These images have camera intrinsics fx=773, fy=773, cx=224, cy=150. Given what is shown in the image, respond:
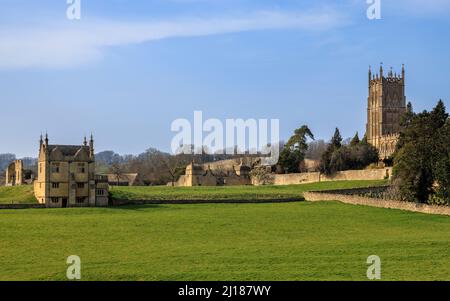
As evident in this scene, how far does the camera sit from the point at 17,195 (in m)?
73.8

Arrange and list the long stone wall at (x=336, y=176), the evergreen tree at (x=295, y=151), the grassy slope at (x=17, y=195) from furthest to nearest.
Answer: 1. the evergreen tree at (x=295, y=151)
2. the long stone wall at (x=336, y=176)
3. the grassy slope at (x=17, y=195)

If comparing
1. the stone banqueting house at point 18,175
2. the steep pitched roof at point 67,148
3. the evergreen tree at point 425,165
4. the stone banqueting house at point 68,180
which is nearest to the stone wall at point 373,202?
the evergreen tree at point 425,165

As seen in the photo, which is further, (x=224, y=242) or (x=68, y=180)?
(x=68, y=180)

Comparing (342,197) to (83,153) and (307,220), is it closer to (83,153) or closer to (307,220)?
(307,220)

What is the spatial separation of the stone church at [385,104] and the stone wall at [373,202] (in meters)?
68.4

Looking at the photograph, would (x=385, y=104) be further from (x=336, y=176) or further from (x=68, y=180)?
(x=68, y=180)

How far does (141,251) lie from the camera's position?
125ft

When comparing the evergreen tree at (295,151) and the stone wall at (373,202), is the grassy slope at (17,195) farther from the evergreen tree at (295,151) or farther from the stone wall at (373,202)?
the evergreen tree at (295,151)

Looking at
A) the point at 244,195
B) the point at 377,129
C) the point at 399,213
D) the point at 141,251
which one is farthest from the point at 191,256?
Answer: the point at 377,129

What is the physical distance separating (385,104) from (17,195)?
91200mm

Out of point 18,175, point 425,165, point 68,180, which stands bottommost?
point 68,180

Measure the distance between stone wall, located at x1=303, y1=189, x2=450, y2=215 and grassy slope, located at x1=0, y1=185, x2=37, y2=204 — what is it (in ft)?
87.9

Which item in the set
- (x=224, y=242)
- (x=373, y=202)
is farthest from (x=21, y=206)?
(x=373, y=202)

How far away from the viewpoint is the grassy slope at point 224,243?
31.3 m
